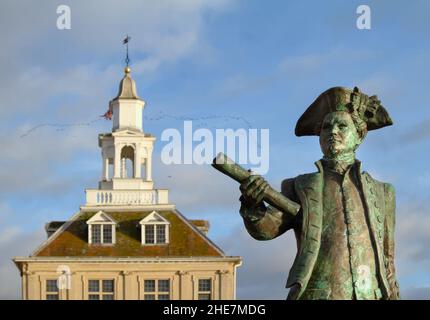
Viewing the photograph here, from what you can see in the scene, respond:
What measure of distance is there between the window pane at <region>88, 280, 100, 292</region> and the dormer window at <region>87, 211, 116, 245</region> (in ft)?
8.30

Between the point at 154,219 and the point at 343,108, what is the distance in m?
82.0

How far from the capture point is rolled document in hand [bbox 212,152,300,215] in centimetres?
1344

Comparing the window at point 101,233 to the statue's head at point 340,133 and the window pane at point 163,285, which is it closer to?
the window pane at point 163,285

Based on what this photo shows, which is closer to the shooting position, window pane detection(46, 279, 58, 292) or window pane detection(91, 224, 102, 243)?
window pane detection(46, 279, 58, 292)

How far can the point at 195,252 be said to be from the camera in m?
95.8

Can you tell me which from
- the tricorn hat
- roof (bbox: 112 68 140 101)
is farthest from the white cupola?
the tricorn hat

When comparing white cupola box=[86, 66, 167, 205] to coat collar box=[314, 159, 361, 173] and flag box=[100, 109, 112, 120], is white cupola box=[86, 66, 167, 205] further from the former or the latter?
coat collar box=[314, 159, 361, 173]

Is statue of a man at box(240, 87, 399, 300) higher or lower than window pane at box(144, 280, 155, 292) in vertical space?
lower

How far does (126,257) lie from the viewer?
316 feet
